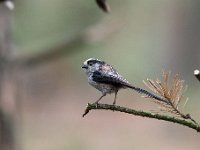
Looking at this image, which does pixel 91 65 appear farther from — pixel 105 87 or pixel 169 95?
pixel 169 95

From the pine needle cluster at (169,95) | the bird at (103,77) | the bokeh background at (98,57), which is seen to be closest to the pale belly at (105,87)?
the bird at (103,77)

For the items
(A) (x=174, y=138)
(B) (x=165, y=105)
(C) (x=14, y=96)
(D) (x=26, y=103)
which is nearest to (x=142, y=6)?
(D) (x=26, y=103)

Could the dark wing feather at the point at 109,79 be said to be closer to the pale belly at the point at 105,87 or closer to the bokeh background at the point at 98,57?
the pale belly at the point at 105,87

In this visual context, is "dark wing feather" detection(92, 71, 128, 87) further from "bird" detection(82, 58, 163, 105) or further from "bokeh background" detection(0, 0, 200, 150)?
"bokeh background" detection(0, 0, 200, 150)

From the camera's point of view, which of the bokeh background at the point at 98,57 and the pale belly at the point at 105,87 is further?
the bokeh background at the point at 98,57

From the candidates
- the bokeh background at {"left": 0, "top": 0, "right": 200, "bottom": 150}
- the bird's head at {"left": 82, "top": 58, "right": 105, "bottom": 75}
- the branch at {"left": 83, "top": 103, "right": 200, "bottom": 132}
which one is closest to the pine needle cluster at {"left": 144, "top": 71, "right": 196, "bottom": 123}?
the branch at {"left": 83, "top": 103, "right": 200, "bottom": 132}

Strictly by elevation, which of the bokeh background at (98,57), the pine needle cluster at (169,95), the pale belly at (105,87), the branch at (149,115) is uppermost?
the bokeh background at (98,57)

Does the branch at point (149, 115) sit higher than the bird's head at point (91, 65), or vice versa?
the bird's head at point (91, 65)

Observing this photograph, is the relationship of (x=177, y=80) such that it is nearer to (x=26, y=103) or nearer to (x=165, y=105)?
(x=165, y=105)

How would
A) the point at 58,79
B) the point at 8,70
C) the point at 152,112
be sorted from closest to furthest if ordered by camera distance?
the point at 152,112 → the point at 8,70 → the point at 58,79
